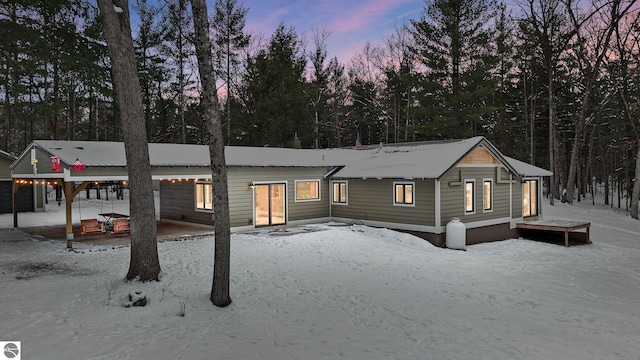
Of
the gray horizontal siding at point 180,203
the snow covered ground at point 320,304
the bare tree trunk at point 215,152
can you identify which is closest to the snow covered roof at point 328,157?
the gray horizontal siding at point 180,203

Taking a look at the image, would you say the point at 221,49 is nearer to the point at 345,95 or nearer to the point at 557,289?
the point at 345,95

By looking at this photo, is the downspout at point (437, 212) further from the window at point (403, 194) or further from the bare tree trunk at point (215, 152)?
the bare tree trunk at point (215, 152)

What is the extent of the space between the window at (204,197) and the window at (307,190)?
3.69m

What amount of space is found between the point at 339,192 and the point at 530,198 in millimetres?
9584

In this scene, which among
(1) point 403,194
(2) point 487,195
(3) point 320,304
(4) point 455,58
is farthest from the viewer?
(4) point 455,58

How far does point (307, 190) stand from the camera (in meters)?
18.1

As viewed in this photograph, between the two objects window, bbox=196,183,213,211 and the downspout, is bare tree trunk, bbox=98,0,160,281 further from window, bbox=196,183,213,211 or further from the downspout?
the downspout

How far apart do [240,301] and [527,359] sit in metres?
4.93

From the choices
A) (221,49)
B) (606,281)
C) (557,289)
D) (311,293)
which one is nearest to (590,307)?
(557,289)

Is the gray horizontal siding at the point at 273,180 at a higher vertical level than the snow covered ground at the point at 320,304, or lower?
higher

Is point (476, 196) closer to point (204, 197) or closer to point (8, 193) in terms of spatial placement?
point (204, 197)

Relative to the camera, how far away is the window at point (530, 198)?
64.1 ft

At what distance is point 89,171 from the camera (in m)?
12.3

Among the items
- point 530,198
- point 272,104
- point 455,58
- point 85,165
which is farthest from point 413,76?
point 85,165
